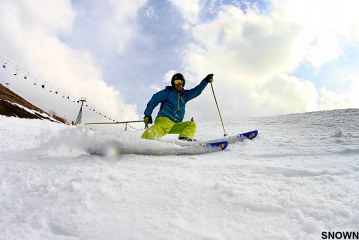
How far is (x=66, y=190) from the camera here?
2.66 m

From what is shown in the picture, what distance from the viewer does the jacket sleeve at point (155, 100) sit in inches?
264

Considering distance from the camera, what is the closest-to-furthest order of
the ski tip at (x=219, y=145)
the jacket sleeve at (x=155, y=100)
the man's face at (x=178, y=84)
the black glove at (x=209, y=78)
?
the ski tip at (x=219, y=145) < the jacket sleeve at (x=155, y=100) < the man's face at (x=178, y=84) < the black glove at (x=209, y=78)

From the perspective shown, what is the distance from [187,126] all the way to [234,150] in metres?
1.64

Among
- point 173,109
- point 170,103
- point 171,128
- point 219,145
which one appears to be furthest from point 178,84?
point 219,145

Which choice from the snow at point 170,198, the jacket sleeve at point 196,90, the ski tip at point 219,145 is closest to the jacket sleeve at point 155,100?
the jacket sleeve at point 196,90

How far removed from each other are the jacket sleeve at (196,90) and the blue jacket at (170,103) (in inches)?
5.5

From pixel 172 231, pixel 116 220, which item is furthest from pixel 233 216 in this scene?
pixel 116 220

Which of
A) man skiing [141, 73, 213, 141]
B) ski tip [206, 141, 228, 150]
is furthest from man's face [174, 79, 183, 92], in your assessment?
ski tip [206, 141, 228, 150]

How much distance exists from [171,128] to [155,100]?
2.31 feet

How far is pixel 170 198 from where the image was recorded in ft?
8.49

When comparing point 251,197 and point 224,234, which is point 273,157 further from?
point 224,234

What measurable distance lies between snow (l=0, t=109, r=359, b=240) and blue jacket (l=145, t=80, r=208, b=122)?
2.66m

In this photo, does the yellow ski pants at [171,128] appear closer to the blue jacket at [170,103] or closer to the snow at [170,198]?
the blue jacket at [170,103]

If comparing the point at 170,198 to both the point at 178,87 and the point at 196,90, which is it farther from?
Result: the point at 196,90
